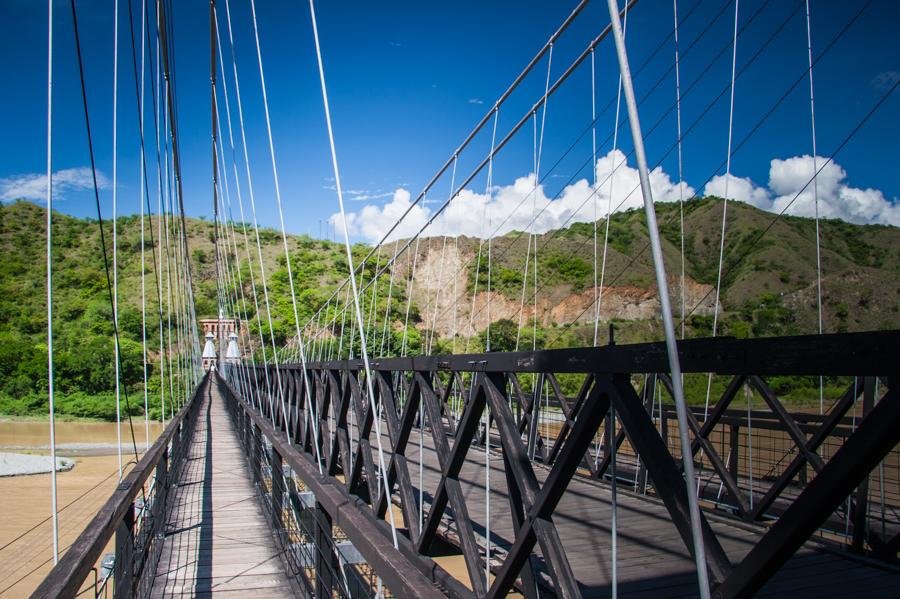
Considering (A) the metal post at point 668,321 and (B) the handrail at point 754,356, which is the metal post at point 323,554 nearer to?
(B) the handrail at point 754,356

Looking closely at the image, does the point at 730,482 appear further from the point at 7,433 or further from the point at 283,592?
the point at 7,433

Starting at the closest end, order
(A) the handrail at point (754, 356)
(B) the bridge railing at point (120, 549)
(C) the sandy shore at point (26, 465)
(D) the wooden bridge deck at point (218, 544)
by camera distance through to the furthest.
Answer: (A) the handrail at point (754, 356), (B) the bridge railing at point (120, 549), (D) the wooden bridge deck at point (218, 544), (C) the sandy shore at point (26, 465)

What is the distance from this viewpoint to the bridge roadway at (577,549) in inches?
87.8

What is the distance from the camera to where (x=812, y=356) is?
33.5 inches

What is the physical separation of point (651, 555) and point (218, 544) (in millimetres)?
2472

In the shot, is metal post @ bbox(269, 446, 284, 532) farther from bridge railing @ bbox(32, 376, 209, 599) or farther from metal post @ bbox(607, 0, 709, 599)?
metal post @ bbox(607, 0, 709, 599)

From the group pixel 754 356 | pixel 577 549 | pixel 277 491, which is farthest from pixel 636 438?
pixel 277 491

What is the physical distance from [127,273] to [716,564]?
45.7 metres

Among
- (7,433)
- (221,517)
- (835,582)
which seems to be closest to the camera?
(835,582)

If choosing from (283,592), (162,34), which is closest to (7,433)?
(162,34)

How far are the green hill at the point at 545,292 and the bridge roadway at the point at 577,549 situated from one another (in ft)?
4.03

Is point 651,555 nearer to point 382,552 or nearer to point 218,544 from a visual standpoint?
point 382,552

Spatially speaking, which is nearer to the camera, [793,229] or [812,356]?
[812,356]

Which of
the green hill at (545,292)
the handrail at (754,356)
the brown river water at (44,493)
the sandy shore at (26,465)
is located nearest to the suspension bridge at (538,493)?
the handrail at (754,356)
